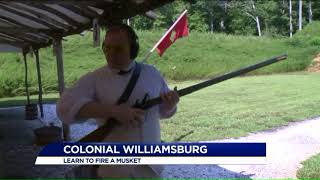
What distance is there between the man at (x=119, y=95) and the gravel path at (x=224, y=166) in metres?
1.28

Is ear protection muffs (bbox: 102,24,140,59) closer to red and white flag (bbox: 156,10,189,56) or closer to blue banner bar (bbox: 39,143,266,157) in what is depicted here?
blue banner bar (bbox: 39,143,266,157)

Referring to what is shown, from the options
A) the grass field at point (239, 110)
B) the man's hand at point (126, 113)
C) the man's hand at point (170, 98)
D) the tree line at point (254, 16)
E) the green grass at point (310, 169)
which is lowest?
the grass field at point (239, 110)

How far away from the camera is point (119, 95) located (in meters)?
2.45

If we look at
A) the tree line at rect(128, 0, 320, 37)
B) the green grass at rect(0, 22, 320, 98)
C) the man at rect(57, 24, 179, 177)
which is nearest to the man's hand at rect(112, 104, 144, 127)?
the man at rect(57, 24, 179, 177)

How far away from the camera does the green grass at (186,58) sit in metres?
23.8

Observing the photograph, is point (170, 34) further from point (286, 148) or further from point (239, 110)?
point (239, 110)

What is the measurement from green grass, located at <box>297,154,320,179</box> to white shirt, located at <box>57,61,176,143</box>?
382 centimetres

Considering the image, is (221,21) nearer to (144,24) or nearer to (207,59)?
(144,24)

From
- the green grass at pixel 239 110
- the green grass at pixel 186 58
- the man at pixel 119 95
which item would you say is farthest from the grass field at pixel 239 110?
the green grass at pixel 186 58

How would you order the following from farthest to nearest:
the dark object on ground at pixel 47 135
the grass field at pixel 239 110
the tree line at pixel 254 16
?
the tree line at pixel 254 16, the grass field at pixel 239 110, the dark object on ground at pixel 47 135

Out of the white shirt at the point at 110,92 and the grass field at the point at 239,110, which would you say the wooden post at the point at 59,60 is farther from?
the white shirt at the point at 110,92

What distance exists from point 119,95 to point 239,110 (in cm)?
1107

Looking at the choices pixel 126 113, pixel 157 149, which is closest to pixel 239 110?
pixel 157 149

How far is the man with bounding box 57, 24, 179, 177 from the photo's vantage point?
7.77 feet
